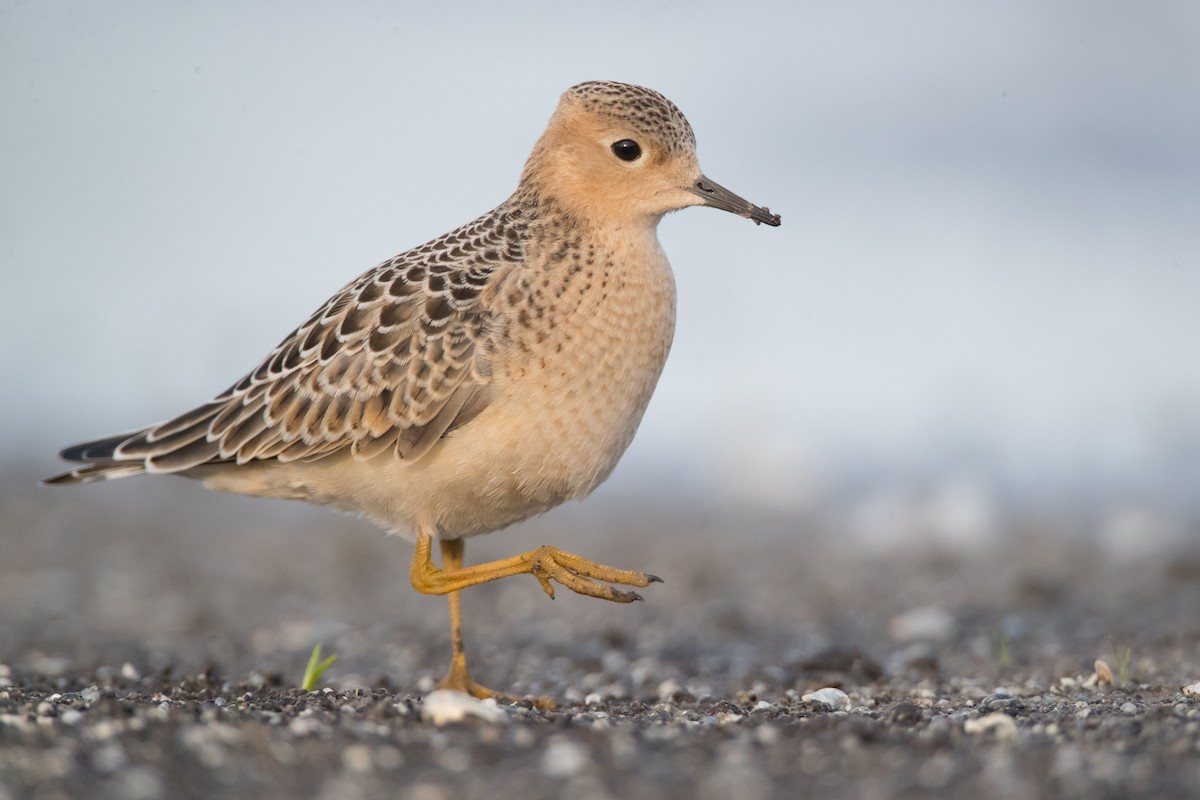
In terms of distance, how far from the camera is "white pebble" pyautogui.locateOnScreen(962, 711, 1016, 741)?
13.6 feet

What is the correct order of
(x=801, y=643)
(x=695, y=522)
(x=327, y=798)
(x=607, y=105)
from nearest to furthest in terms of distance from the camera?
(x=327, y=798) < (x=607, y=105) < (x=801, y=643) < (x=695, y=522)

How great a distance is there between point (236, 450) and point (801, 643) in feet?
10.6

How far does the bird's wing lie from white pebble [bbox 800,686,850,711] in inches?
70.6

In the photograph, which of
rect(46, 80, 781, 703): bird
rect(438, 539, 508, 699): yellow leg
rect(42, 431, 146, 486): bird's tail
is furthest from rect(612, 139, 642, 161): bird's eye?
rect(42, 431, 146, 486): bird's tail

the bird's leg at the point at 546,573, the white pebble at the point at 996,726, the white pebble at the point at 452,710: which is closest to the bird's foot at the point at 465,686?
the bird's leg at the point at 546,573

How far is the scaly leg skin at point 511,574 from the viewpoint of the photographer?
215 inches

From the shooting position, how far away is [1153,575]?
357 inches

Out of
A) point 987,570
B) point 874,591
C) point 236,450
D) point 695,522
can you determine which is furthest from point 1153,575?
point 236,450

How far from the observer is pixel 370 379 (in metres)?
5.91

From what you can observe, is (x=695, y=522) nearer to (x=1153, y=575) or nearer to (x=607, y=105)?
(x=1153, y=575)

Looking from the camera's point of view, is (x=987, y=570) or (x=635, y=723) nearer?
(x=635, y=723)

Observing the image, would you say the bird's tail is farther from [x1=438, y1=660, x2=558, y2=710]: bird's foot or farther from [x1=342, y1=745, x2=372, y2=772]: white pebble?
[x1=342, y1=745, x2=372, y2=772]: white pebble

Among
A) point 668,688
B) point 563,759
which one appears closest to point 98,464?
point 668,688

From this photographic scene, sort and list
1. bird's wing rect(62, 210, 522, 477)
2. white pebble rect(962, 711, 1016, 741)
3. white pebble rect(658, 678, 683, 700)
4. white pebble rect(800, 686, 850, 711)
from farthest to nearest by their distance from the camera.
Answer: white pebble rect(658, 678, 683, 700) → bird's wing rect(62, 210, 522, 477) → white pebble rect(800, 686, 850, 711) → white pebble rect(962, 711, 1016, 741)
